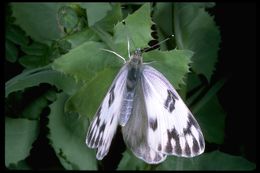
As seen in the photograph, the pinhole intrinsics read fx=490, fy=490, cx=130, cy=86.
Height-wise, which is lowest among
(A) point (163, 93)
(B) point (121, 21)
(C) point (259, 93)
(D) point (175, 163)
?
(D) point (175, 163)

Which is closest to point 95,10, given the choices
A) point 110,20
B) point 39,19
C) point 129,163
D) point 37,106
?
point 110,20

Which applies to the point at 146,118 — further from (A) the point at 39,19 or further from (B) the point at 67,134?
(A) the point at 39,19

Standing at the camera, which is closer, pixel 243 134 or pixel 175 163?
pixel 175 163

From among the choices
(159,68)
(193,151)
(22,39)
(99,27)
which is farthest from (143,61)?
(22,39)

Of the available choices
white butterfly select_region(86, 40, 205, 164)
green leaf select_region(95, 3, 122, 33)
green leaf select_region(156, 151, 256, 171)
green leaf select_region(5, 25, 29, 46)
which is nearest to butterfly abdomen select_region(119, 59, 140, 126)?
white butterfly select_region(86, 40, 205, 164)

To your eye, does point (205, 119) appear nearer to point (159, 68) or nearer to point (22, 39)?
point (159, 68)

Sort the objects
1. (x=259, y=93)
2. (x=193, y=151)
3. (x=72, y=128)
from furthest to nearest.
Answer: (x=259, y=93) < (x=72, y=128) < (x=193, y=151)

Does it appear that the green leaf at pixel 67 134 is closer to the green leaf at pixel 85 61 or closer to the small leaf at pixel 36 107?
the small leaf at pixel 36 107

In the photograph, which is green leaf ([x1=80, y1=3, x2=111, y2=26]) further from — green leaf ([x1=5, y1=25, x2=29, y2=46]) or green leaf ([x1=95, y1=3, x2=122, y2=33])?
green leaf ([x1=5, y1=25, x2=29, y2=46])
